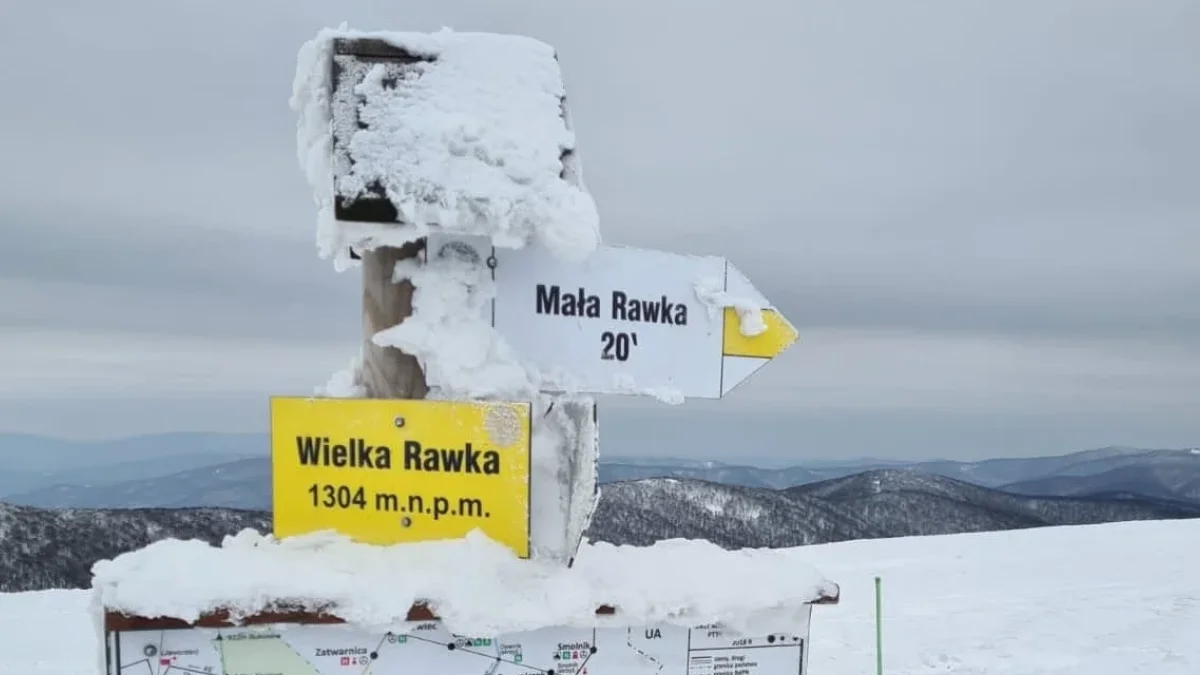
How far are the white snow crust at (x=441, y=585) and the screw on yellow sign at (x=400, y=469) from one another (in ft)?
0.17

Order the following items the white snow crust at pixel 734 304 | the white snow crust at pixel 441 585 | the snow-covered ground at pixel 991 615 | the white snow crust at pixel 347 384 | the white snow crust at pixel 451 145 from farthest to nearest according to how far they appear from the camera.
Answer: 1. the snow-covered ground at pixel 991 615
2. the white snow crust at pixel 734 304
3. the white snow crust at pixel 347 384
4. the white snow crust at pixel 451 145
5. the white snow crust at pixel 441 585

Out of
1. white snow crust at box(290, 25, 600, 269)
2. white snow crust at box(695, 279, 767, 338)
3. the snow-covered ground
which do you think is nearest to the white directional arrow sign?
white snow crust at box(695, 279, 767, 338)

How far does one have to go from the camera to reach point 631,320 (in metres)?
2.05

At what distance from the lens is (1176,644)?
746 centimetres

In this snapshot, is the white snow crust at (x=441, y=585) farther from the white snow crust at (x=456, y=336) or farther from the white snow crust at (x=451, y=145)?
the white snow crust at (x=451, y=145)

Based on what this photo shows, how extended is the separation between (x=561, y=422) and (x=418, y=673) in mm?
612

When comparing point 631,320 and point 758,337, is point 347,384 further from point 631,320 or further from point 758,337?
point 758,337

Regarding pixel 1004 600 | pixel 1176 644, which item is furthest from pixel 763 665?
pixel 1004 600

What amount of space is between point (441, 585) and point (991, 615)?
8.73 m

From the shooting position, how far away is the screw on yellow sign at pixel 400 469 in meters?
1.79

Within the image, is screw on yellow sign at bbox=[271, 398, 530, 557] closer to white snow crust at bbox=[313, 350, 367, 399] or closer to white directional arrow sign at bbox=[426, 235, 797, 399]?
white snow crust at bbox=[313, 350, 367, 399]

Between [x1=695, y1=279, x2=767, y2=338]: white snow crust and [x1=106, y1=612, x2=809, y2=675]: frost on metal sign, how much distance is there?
745mm

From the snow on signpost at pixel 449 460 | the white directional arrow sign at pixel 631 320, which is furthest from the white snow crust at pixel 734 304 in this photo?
the snow on signpost at pixel 449 460

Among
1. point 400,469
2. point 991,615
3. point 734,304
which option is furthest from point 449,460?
point 991,615
